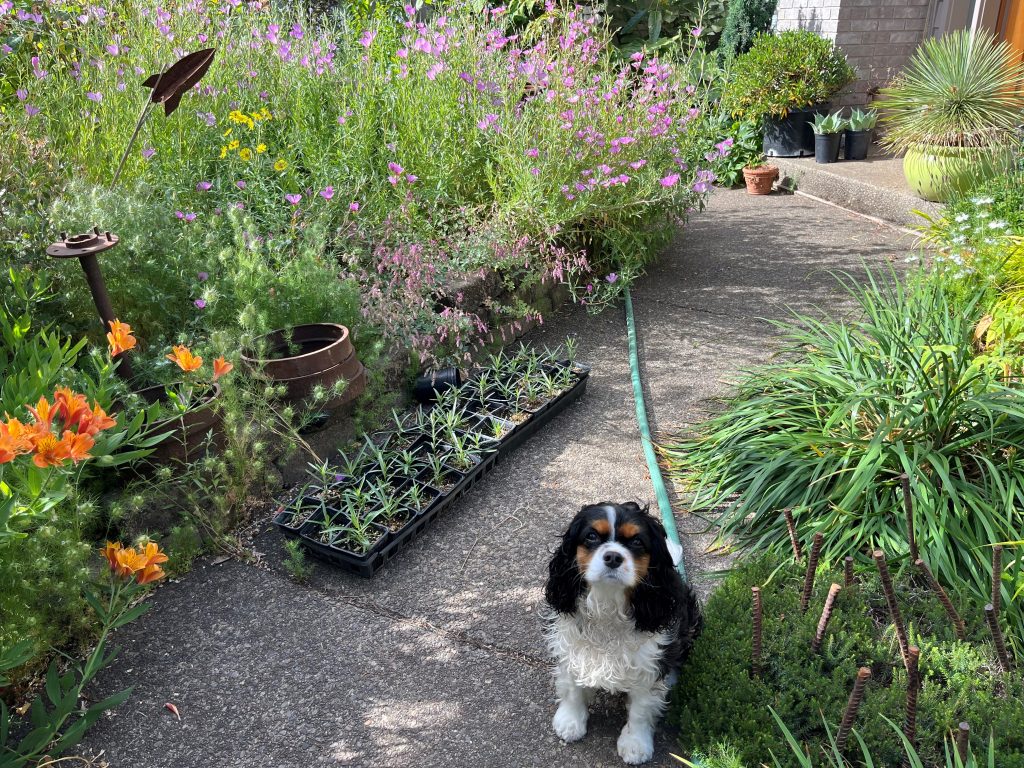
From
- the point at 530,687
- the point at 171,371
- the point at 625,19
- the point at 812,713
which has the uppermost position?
the point at 625,19

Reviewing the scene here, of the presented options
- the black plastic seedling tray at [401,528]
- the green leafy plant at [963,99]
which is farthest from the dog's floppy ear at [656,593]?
the green leafy plant at [963,99]

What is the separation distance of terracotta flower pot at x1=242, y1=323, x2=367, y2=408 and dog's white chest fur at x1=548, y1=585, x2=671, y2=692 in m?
1.73

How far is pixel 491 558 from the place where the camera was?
11.1 ft

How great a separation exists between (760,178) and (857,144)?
119cm

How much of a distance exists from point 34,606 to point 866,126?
9.01 meters

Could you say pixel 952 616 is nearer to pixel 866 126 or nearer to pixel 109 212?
pixel 109 212

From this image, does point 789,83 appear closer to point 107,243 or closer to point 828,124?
point 828,124

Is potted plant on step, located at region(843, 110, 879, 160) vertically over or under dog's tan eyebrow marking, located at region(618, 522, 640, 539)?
over

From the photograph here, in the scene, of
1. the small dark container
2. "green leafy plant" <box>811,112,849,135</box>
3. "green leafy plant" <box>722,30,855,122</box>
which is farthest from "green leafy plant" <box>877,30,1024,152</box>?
the small dark container

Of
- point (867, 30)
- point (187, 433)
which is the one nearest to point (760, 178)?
point (867, 30)

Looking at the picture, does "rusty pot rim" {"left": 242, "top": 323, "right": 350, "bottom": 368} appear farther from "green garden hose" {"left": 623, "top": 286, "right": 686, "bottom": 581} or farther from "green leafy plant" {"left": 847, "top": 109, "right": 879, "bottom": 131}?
"green leafy plant" {"left": 847, "top": 109, "right": 879, "bottom": 131}

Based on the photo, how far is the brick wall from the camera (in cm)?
939

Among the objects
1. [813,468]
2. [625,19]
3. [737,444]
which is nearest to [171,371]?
[737,444]

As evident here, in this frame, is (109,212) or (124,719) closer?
(124,719)
